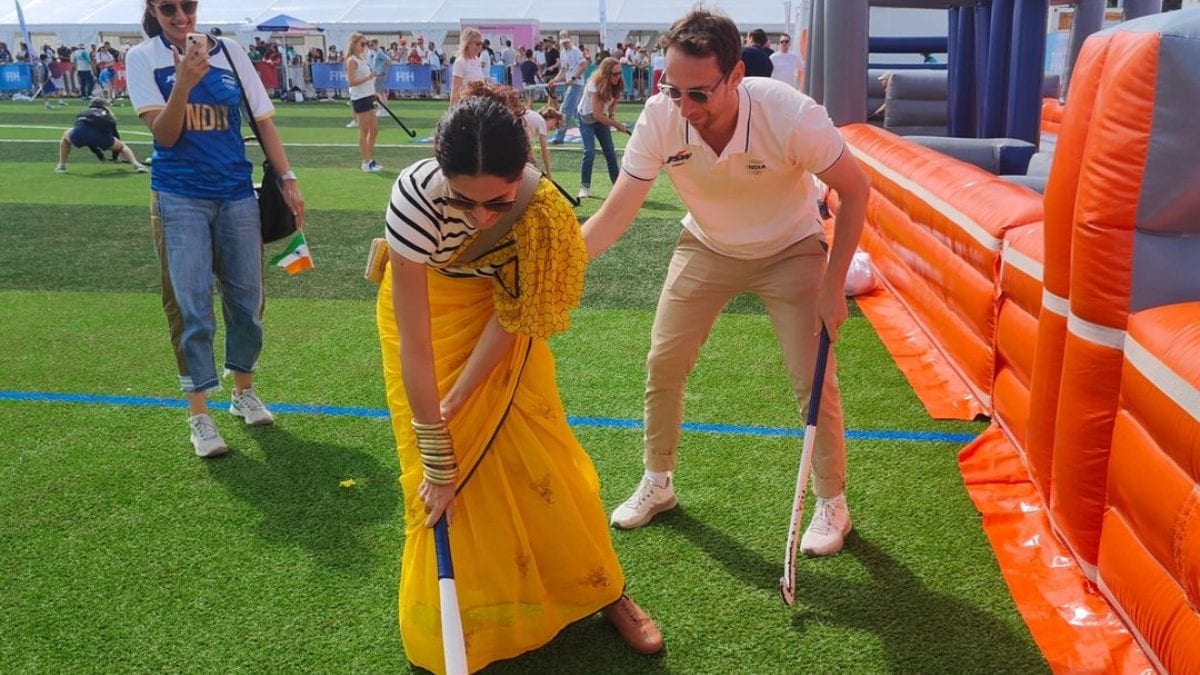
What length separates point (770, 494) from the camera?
3.72 m

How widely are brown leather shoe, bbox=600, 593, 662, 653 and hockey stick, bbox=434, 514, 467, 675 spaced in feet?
2.38

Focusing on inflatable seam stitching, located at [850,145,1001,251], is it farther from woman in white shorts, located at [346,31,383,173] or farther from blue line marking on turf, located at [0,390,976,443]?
woman in white shorts, located at [346,31,383,173]

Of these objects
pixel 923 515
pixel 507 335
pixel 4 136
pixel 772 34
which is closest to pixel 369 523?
pixel 507 335

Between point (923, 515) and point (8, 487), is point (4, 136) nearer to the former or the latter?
point (8, 487)

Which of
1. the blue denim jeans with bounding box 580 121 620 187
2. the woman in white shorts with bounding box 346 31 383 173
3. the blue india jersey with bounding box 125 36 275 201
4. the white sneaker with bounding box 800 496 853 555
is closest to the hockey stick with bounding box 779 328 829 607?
the white sneaker with bounding box 800 496 853 555

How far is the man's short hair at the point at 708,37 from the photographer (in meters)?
2.68

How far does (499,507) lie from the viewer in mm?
2604

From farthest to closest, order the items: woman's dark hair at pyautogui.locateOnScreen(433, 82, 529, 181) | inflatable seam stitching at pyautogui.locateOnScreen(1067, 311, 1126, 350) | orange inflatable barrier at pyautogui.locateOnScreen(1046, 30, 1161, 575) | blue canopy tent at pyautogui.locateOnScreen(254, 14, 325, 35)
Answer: blue canopy tent at pyautogui.locateOnScreen(254, 14, 325, 35) → inflatable seam stitching at pyautogui.locateOnScreen(1067, 311, 1126, 350) → orange inflatable barrier at pyautogui.locateOnScreen(1046, 30, 1161, 575) → woman's dark hair at pyautogui.locateOnScreen(433, 82, 529, 181)

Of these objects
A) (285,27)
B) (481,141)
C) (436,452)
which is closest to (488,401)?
(436,452)

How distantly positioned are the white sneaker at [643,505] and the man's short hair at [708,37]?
154 cm

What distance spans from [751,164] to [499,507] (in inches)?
50.8

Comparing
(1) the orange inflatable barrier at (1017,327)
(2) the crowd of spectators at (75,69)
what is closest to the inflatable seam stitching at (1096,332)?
(1) the orange inflatable barrier at (1017,327)

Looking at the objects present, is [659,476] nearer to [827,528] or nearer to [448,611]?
[827,528]

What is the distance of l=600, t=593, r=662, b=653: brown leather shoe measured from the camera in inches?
109
